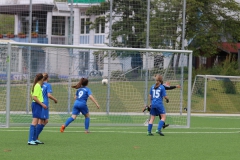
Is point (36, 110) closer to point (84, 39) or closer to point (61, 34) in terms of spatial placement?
point (61, 34)

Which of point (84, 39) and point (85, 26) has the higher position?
point (85, 26)

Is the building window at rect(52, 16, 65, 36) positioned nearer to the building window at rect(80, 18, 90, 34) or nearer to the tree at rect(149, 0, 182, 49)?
the building window at rect(80, 18, 90, 34)

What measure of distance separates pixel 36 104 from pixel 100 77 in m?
7.22

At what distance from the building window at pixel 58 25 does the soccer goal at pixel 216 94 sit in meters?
9.80

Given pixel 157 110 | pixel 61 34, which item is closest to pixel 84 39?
pixel 61 34

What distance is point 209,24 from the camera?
134 feet

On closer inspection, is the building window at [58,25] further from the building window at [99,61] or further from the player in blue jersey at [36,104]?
the player in blue jersey at [36,104]

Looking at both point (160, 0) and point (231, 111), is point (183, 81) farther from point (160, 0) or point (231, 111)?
point (231, 111)

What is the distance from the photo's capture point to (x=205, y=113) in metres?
30.7

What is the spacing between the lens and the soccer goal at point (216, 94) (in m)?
31.3

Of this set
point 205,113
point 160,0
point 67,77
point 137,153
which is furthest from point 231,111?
point 137,153

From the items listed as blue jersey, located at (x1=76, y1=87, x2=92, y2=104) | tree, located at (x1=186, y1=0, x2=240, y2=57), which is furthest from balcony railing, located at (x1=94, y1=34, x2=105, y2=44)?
tree, located at (x1=186, y1=0, x2=240, y2=57)

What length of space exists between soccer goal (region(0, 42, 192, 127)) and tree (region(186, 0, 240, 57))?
1526 centimetres

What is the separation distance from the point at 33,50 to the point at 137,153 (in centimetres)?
893
